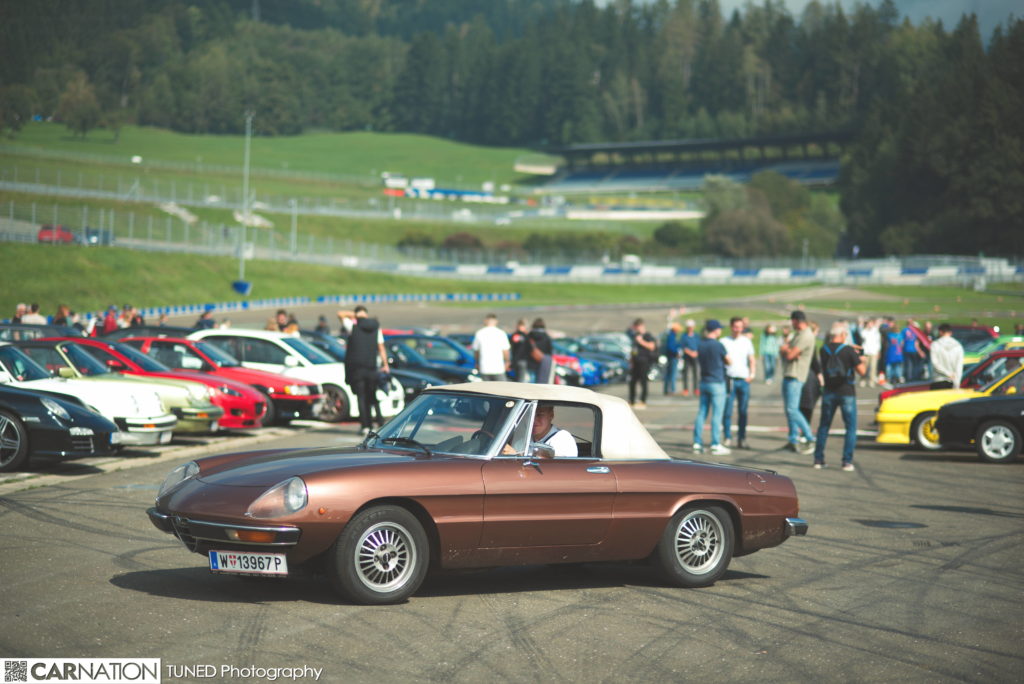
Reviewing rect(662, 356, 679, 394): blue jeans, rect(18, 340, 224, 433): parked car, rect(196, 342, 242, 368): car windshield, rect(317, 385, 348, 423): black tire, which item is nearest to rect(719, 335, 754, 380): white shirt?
rect(317, 385, 348, 423): black tire

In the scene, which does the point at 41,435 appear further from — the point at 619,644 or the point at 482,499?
the point at 619,644

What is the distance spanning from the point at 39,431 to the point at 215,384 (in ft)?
14.4

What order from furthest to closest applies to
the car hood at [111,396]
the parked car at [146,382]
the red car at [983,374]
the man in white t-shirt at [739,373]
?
the red car at [983,374]
the man in white t-shirt at [739,373]
the parked car at [146,382]
the car hood at [111,396]

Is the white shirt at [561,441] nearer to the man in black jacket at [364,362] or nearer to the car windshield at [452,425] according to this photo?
the car windshield at [452,425]

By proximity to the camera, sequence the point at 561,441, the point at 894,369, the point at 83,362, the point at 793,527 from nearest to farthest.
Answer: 1. the point at 561,441
2. the point at 793,527
3. the point at 83,362
4. the point at 894,369

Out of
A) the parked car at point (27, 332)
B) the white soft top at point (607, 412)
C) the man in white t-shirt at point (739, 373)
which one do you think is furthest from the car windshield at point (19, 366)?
the man in white t-shirt at point (739, 373)

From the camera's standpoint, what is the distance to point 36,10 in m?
108

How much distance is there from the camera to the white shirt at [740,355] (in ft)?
56.5

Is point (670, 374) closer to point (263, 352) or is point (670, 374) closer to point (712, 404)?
point (263, 352)

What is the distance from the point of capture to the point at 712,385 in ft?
54.2

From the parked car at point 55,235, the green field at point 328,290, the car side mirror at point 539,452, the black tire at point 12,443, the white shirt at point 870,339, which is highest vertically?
the parked car at point 55,235

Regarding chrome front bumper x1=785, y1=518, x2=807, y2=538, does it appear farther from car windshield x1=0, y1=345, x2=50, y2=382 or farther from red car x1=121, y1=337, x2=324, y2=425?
red car x1=121, y1=337, x2=324, y2=425

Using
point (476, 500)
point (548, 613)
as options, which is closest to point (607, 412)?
point (476, 500)

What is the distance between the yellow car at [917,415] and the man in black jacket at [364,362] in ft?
23.1
